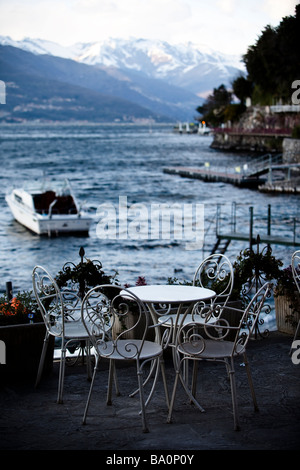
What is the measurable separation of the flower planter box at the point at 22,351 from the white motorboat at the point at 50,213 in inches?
1012

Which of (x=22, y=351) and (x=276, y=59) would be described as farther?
(x=276, y=59)

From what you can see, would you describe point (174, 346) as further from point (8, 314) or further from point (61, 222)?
point (61, 222)

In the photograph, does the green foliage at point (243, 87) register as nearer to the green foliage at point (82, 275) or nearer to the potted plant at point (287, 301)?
the potted plant at point (287, 301)

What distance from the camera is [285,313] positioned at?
23.5 feet

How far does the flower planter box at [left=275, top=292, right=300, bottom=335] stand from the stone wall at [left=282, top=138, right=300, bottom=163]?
5113 cm

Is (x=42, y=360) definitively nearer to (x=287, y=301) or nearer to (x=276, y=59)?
(x=287, y=301)

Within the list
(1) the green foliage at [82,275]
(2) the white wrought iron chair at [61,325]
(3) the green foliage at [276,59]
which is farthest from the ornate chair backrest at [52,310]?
(3) the green foliage at [276,59]

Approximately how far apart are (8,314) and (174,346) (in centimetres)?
173

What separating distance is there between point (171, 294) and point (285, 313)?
8.20 ft

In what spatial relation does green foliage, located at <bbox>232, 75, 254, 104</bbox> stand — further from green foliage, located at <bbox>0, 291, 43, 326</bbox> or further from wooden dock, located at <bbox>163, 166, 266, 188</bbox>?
green foliage, located at <bbox>0, 291, 43, 326</bbox>

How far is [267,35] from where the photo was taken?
292ft

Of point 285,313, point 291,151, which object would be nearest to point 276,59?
point 291,151

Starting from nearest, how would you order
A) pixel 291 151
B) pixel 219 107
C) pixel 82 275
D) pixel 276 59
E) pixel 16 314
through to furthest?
pixel 16 314
pixel 82 275
pixel 291 151
pixel 276 59
pixel 219 107

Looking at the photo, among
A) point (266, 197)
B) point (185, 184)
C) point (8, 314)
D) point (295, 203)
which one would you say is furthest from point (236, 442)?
point (185, 184)
